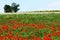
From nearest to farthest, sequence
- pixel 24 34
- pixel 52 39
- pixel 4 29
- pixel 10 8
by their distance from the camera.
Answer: pixel 52 39, pixel 24 34, pixel 4 29, pixel 10 8

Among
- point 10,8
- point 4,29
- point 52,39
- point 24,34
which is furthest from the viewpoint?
point 10,8

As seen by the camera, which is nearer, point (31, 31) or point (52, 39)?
point (52, 39)

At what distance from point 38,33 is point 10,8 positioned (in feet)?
88.1

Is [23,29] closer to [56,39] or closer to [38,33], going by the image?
[38,33]

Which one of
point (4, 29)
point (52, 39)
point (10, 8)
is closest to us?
point (52, 39)

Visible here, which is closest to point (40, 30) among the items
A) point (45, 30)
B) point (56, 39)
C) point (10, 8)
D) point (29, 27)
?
point (45, 30)

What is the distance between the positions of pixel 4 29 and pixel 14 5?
2676 centimetres

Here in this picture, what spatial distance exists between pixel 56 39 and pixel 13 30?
16.3 feet

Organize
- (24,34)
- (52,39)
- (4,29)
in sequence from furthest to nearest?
(4,29) < (24,34) < (52,39)

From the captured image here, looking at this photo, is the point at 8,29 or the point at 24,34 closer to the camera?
the point at 24,34

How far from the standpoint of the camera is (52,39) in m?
13.8

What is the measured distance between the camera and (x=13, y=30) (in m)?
18.4

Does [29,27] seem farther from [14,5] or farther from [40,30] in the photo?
[14,5]

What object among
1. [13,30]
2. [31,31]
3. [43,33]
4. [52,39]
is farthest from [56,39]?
[13,30]
